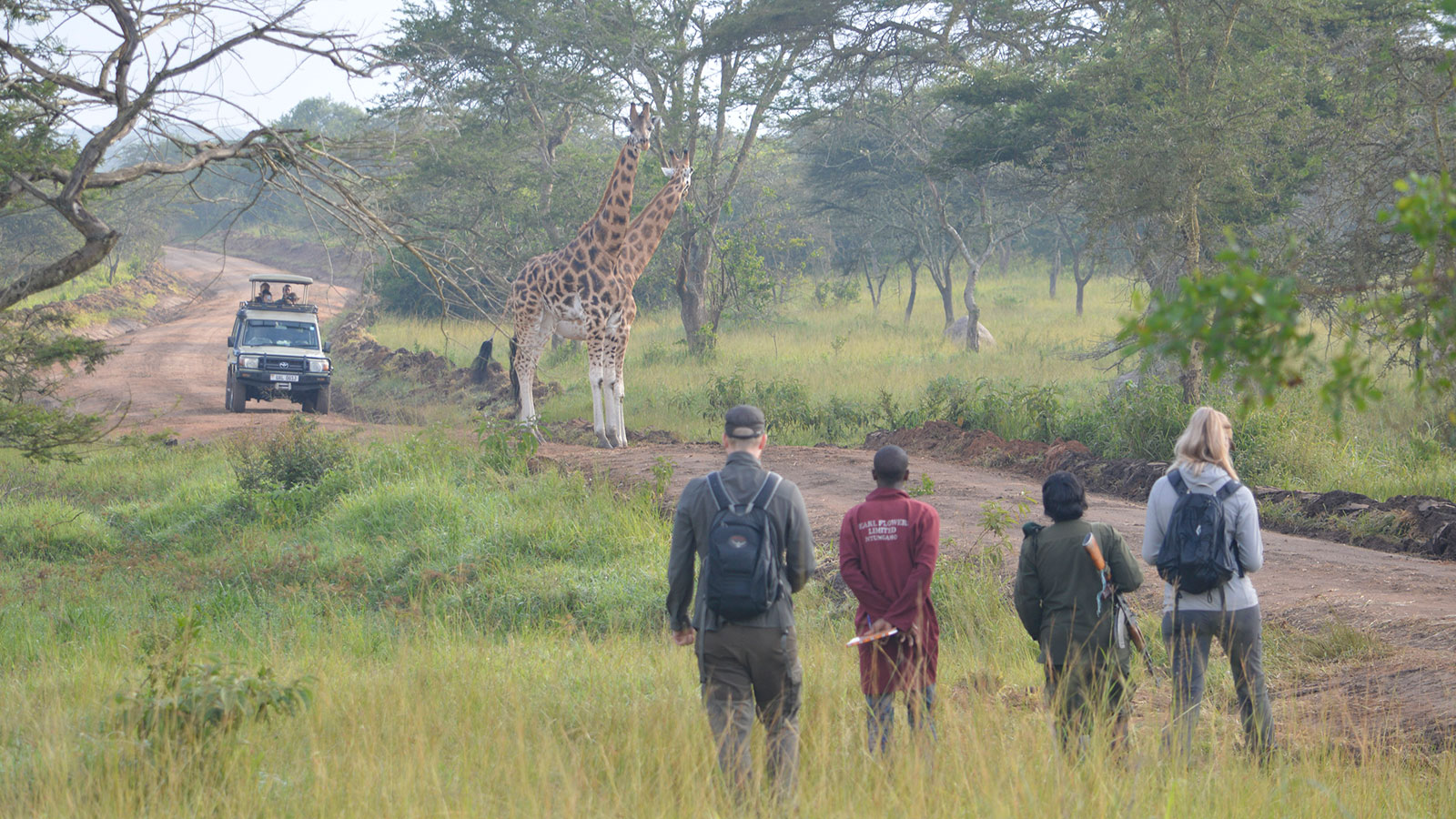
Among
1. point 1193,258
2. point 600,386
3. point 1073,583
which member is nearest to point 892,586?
point 1073,583

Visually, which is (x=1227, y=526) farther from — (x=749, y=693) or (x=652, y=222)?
(x=652, y=222)

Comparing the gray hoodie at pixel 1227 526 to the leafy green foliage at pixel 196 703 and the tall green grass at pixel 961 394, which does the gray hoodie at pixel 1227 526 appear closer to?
the tall green grass at pixel 961 394

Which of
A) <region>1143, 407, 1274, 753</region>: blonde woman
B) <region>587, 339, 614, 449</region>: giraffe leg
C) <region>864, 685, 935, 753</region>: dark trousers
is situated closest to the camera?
<region>864, 685, 935, 753</region>: dark trousers

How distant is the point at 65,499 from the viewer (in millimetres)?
12836

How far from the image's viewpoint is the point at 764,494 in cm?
413

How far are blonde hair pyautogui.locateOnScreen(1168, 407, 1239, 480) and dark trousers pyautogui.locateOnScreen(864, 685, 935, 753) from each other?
1505 millimetres

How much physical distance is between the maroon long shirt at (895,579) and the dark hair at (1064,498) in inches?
19.1

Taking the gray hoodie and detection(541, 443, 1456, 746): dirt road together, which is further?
detection(541, 443, 1456, 746): dirt road

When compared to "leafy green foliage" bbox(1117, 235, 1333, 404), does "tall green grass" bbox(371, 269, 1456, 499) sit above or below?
below

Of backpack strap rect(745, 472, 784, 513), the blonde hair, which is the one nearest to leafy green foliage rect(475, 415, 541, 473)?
backpack strap rect(745, 472, 784, 513)

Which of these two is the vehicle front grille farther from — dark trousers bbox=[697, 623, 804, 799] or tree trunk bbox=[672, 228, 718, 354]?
dark trousers bbox=[697, 623, 804, 799]

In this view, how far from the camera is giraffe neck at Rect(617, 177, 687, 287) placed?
1608cm

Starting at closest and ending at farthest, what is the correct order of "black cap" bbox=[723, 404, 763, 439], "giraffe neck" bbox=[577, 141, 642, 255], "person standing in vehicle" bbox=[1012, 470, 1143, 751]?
1. "black cap" bbox=[723, 404, 763, 439]
2. "person standing in vehicle" bbox=[1012, 470, 1143, 751]
3. "giraffe neck" bbox=[577, 141, 642, 255]

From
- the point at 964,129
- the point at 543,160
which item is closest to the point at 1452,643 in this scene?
the point at 964,129
